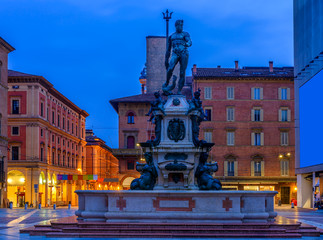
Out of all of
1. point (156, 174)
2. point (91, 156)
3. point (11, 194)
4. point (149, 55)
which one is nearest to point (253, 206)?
point (156, 174)

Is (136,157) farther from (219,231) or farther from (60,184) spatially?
(219,231)

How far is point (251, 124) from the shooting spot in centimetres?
7869

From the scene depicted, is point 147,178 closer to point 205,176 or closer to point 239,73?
point 205,176

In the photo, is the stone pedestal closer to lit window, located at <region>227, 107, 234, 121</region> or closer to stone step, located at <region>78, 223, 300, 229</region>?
stone step, located at <region>78, 223, 300, 229</region>

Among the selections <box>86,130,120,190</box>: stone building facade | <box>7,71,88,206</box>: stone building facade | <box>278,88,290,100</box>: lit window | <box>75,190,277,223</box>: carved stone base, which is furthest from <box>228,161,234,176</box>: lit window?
<box>75,190,277,223</box>: carved stone base

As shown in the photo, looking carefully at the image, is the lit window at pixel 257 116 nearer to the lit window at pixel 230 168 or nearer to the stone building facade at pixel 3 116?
the lit window at pixel 230 168

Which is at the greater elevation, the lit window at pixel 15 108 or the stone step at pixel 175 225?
the lit window at pixel 15 108

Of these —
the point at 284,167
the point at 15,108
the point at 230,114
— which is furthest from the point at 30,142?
the point at 284,167

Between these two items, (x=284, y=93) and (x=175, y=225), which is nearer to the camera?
(x=175, y=225)

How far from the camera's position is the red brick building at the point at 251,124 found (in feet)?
253

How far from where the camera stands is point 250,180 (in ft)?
251

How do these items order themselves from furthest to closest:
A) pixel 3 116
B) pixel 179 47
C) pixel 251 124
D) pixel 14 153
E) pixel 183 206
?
1. pixel 251 124
2. pixel 14 153
3. pixel 3 116
4. pixel 179 47
5. pixel 183 206

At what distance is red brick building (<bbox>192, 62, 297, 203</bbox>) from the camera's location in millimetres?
77062

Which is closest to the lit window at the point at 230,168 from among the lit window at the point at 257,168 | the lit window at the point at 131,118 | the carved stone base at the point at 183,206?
the lit window at the point at 257,168
